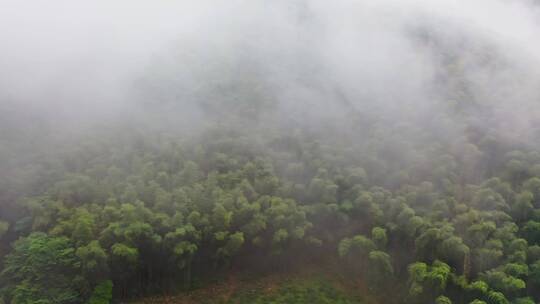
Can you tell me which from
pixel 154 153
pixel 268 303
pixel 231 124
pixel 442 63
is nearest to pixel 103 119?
pixel 154 153

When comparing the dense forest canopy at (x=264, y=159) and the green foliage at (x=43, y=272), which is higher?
the dense forest canopy at (x=264, y=159)

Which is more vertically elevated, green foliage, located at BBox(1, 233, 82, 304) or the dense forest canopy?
the dense forest canopy

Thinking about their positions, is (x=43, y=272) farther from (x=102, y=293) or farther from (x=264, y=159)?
(x=264, y=159)

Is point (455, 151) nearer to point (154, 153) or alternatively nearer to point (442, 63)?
point (442, 63)

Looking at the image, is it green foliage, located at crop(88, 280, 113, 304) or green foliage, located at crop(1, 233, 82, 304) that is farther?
green foliage, located at crop(88, 280, 113, 304)

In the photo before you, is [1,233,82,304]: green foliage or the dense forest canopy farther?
the dense forest canopy

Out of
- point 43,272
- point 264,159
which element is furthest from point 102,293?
point 264,159

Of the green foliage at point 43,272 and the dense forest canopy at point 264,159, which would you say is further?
the dense forest canopy at point 264,159

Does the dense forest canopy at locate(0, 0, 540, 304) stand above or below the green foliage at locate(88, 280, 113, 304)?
above
